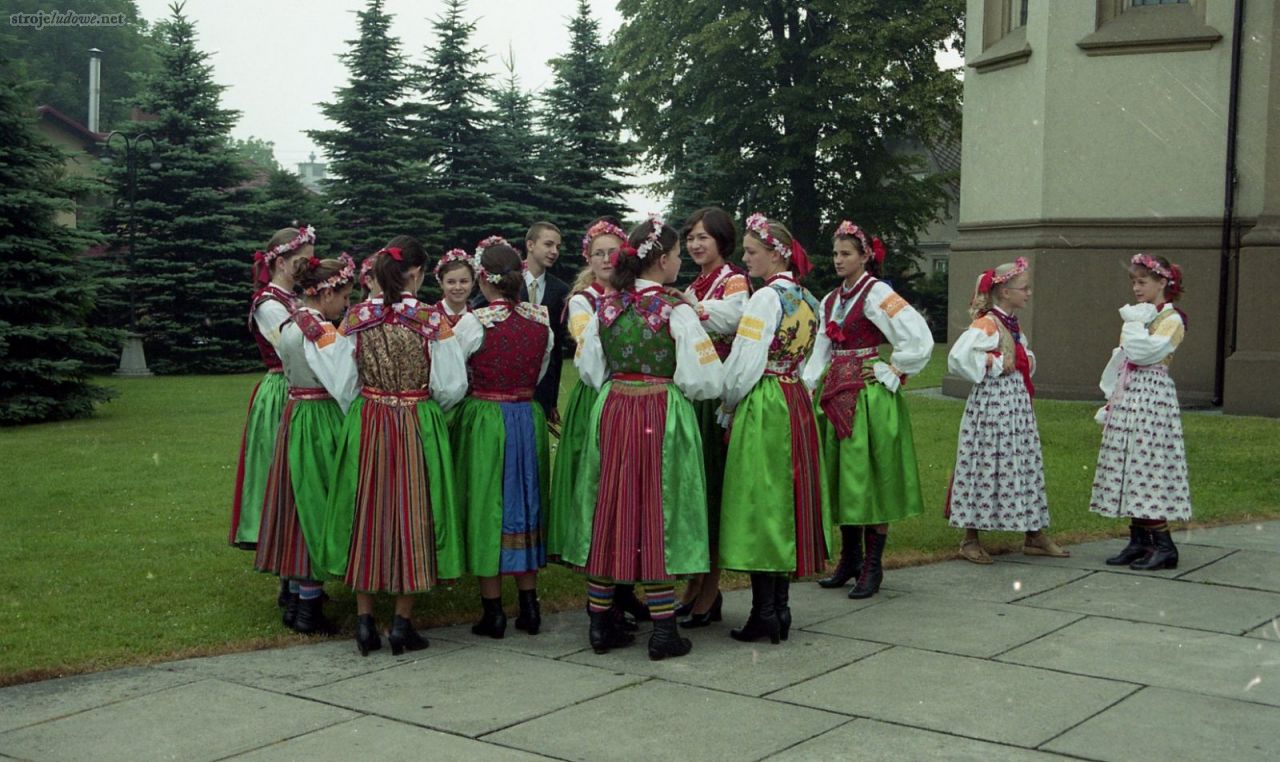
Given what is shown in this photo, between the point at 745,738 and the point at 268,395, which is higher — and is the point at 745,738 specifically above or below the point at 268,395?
below

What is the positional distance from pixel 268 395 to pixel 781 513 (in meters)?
2.78

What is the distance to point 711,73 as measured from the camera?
34.5m

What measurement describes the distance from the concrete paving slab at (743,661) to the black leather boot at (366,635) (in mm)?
928

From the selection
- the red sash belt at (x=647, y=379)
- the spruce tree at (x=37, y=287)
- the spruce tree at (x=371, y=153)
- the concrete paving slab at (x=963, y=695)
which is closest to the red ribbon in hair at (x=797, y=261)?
the red sash belt at (x=647, y=379)

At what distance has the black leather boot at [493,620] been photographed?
22.0ft

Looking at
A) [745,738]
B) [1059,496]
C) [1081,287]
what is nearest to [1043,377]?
[1081,287]

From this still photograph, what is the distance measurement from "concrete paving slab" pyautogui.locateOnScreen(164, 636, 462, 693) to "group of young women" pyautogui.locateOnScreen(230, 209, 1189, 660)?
135 mm

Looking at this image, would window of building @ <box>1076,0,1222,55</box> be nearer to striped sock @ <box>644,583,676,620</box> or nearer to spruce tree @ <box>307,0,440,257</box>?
striped sock @ <box>644,583,676,620</box>

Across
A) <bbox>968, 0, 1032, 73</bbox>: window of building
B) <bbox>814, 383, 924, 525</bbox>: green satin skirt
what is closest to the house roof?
<bbox>968, 0, 1032, 73</bbox>: window of building

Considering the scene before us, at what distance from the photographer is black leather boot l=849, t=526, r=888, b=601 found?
7.56 metres

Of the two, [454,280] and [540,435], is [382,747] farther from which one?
[454,280]

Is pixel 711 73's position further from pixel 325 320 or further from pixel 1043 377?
pixel 325 320


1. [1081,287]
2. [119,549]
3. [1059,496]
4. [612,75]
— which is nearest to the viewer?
[119,549]

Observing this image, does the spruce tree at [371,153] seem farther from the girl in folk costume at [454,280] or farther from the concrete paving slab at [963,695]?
the concrete paving slab at [963,695]
